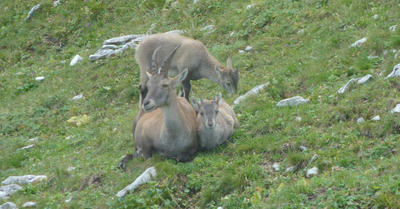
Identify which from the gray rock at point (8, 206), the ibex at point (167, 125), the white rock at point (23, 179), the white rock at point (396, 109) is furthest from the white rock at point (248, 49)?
the gray rock at point (8, 206)

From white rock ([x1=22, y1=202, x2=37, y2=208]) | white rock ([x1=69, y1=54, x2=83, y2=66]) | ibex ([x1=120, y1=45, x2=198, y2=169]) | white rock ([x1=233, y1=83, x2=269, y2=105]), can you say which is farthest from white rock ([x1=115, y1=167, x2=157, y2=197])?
white rock ([x1=69, y1=54, x2=83, y2=66])

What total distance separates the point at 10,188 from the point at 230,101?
519 cm

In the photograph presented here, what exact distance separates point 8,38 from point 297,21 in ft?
38.1

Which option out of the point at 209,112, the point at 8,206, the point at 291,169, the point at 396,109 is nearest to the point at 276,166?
the point at 291,169

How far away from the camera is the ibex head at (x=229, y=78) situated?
13188mm

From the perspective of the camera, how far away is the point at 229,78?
13.3 m

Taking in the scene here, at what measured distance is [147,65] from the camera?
13.6 m

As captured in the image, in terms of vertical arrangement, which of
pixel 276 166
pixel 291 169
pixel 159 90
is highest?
pixel 159 90

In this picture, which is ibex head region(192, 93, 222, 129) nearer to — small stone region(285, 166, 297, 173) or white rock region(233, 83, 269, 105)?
small stone region(285, 166, 297, 173)

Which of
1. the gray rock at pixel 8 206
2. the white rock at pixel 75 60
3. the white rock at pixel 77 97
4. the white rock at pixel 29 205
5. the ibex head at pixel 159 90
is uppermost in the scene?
the ibex head at pixel 159 90

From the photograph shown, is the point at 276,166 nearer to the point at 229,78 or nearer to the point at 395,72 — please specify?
the point at 395,72

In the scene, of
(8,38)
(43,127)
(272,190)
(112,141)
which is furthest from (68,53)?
(272,190)

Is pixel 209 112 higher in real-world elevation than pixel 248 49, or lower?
higher

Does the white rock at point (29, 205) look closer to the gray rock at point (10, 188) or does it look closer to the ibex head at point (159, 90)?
the gray rock at point (10, 188)
